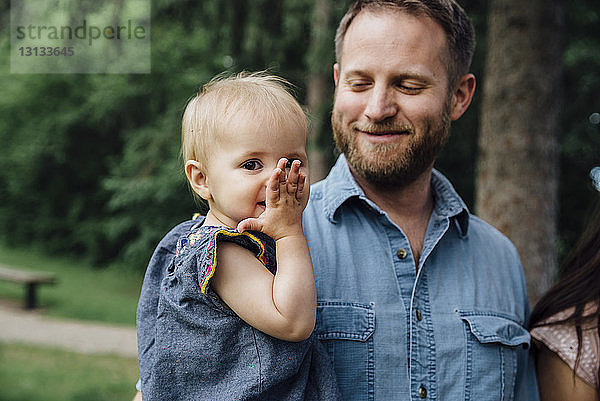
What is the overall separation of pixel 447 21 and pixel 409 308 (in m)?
1.01

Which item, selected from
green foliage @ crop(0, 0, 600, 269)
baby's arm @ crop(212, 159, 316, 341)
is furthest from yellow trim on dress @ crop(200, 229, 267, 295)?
green foliage @ crop(0, 0, 600, 269)

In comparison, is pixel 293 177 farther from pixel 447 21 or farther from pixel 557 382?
pixel 557 382

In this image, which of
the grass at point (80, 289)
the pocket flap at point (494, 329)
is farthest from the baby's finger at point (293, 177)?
the grass at point (80, 289)

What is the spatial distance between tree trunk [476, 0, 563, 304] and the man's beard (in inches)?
91.5

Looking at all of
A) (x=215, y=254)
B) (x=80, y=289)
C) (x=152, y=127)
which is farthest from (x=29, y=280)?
(x=215, y=254)

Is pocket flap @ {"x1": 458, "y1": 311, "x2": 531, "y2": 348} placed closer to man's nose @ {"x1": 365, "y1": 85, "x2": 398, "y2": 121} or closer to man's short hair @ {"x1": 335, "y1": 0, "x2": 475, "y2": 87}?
man's nose @ {"x1": 365, "y1": 85, "x2": 398, "y2": 121}

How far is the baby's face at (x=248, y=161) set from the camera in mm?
1689

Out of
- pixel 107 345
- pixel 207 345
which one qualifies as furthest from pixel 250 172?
pixel 107 345

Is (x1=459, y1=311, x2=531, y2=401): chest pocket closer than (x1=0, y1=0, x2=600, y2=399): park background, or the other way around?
(x1=459, y1=311, x2=531, y2=401): chest pocket

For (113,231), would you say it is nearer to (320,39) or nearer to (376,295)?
(320,39)

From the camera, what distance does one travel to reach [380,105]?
7.01ft

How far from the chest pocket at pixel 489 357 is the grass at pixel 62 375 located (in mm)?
5917

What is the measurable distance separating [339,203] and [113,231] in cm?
1349

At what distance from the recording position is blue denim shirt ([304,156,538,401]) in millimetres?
1982
